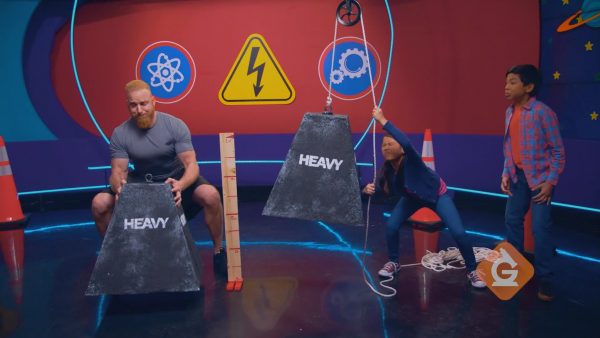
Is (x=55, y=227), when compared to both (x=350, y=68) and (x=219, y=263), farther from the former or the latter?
(x=350, y=68)

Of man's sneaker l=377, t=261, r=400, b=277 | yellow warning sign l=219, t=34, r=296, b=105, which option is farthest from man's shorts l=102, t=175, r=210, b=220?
yellow warning sign l=219, t=34, r=296, b=105

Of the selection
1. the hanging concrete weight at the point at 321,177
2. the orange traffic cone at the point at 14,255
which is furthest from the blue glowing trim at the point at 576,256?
the orange traffic cone at the point at 14,255

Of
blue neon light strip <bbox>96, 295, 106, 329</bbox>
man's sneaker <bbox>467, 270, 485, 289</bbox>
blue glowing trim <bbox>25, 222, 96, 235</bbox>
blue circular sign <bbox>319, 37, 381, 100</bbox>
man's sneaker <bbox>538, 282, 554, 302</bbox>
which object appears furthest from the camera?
blue circular sign <bbox>319, 37, 381, 100</bbox>

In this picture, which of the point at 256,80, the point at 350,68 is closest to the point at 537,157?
the point at 350,68

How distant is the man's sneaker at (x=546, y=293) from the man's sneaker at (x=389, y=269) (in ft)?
2.54

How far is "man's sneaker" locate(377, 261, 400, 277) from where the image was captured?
9.25 feet

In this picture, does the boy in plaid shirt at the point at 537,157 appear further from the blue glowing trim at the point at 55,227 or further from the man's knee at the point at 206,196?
the blue glowing trim at the point at 55,227

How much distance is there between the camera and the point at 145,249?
242 centimetres

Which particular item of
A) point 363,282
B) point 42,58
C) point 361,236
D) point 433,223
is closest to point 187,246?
point 363,282

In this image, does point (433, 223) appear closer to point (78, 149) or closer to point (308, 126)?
point (308, 126)

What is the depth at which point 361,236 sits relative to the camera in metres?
3.67

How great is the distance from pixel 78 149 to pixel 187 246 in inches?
104

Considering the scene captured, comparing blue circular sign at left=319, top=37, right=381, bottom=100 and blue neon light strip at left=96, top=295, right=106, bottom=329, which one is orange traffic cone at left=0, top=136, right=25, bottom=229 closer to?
blue neon light strip at left=96, top=295, right=106, bottom=329

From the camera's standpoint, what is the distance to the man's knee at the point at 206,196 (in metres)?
2.82
